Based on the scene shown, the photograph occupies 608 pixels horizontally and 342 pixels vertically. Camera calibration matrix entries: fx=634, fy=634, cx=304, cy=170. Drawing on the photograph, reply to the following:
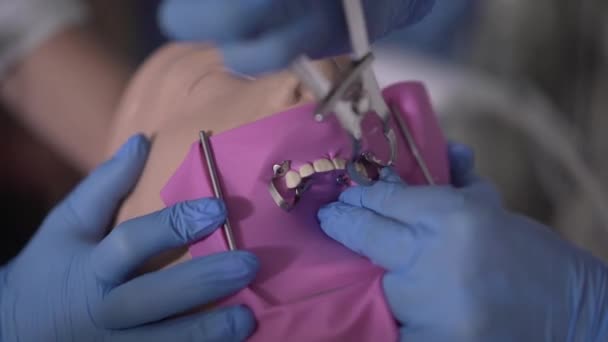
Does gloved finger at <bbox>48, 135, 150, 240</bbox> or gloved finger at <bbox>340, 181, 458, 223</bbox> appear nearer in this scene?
gloved finger at <bbox>340, 181, 458, 223</bbox>

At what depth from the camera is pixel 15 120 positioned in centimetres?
160

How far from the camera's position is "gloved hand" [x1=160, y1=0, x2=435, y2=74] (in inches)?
22.3

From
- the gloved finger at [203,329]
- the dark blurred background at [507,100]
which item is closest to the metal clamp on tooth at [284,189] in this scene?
the gloved finger at [203,329]

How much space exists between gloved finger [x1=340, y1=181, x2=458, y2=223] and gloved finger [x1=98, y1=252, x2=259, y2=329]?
17 cm

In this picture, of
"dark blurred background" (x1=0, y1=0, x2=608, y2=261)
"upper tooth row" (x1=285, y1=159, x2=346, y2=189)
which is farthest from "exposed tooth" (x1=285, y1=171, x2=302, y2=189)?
"dark blurred background" (x1=0, y1=0, x2=608, y2=261)

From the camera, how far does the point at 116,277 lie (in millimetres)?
790

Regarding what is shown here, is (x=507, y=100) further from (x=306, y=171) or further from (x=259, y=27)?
(x=259, y=27)

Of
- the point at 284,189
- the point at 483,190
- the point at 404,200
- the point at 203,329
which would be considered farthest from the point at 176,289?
the point at 483,190

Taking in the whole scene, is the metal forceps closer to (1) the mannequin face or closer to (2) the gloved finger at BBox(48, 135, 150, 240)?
(1) the mannequin face

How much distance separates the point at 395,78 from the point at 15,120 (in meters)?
0.96

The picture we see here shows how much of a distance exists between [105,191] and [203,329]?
29cm

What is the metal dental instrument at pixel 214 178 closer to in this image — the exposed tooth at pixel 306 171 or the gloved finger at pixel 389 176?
the exposed tooth at pixel 306 171

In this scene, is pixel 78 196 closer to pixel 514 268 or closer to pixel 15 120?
pixel 514 268

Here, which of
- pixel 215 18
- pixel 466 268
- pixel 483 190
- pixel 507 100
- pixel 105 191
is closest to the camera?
pixel 215 18
